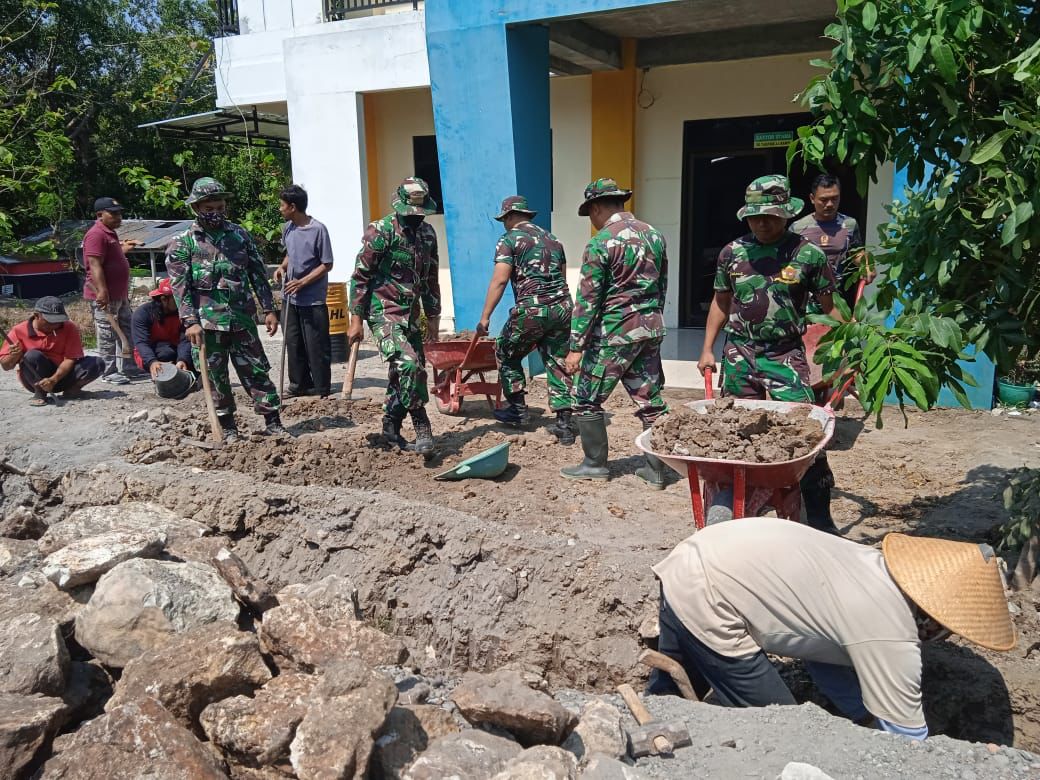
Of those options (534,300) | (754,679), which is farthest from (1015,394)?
(754,679)

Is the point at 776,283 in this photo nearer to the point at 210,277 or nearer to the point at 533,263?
the point at 533,263

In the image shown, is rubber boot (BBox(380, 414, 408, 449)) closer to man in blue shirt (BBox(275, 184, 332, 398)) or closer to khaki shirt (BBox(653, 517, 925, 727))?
man in blue shirt (BBox(275, 184, 332, 398))

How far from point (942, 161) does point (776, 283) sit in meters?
1.03

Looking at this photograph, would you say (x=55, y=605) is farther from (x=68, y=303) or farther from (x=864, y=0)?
(x=68, y=303)

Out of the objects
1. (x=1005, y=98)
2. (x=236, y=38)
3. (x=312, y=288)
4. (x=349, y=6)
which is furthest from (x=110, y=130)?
(x=1005, y=98)

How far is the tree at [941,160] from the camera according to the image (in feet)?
9.79

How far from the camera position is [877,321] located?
351 centimetres

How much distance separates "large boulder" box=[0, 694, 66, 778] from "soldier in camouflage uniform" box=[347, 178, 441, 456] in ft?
10.7

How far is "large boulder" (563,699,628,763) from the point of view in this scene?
2.68 meters

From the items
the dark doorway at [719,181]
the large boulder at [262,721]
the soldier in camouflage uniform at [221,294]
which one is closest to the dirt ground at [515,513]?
the soldier in camouflage uniform at [221,294]

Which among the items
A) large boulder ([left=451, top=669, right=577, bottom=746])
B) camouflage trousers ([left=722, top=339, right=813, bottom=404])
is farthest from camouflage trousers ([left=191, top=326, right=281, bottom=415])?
large boulder ([left=451, top=669, right=577, bottom=746])

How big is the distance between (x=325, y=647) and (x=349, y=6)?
9977mm

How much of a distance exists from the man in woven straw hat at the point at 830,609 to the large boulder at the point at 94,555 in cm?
226

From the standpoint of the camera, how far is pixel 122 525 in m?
4.38
